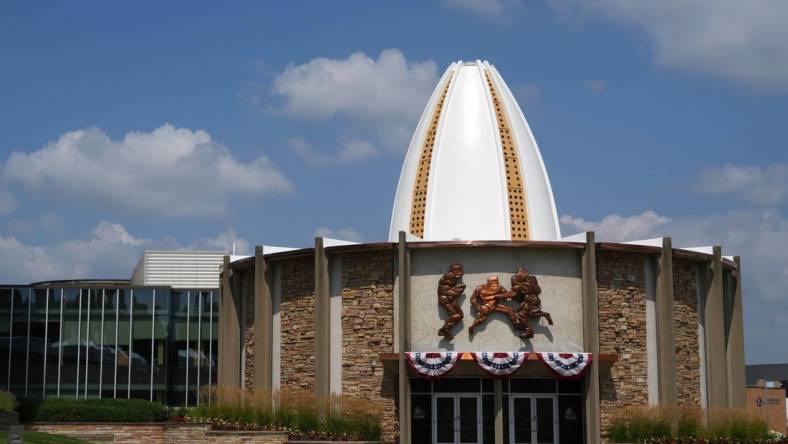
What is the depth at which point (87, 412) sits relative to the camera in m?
36.0

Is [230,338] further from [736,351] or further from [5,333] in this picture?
[736,351]

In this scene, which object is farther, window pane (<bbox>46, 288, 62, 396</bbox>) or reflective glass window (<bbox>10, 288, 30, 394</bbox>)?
window pane (<bbox>46, 288, 62, 396</bbox>)

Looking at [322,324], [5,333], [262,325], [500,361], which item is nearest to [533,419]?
[500,361]

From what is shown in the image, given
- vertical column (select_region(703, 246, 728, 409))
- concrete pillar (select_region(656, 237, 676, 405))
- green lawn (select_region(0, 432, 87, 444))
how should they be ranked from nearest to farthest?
green lawn (select_region(0, 432, 87, 444)), concrete pillar (select_region(656, 237, 676, 405)), vertical column (select_region(703, 246, 728, 409))

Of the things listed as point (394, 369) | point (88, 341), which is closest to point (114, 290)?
point (88, 341)

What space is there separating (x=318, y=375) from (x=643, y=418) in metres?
9.24

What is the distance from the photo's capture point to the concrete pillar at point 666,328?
109 ft

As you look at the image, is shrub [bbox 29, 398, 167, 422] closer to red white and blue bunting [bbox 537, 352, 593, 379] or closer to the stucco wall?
the stucco wall

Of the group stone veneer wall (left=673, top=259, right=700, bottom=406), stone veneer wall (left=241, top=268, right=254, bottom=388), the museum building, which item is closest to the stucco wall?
the museum building

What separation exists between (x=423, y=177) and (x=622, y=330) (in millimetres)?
9518

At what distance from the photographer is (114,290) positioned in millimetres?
47625

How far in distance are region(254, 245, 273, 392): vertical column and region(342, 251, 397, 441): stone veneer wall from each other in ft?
9.41

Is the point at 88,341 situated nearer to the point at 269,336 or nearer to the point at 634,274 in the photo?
the point at 269,336

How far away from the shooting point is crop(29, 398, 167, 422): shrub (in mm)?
35969
